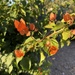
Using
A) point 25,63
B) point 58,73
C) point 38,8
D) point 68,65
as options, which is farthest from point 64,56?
point 25,63

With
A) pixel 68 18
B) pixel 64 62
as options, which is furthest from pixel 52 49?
pixel 64 62

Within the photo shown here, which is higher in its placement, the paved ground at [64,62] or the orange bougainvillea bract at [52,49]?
the orange bougainvillea bract at [52,49]

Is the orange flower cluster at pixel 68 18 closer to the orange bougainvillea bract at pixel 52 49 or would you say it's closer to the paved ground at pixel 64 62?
the orange bougainvillea bract at pixel 52 49

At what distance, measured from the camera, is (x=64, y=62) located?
567cm

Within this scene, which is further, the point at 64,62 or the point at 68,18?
the point at 64,62

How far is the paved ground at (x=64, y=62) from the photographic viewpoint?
16.5 feet

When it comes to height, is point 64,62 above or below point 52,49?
below

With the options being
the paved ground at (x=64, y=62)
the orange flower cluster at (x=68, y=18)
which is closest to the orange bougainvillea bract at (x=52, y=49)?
the orange flower cluster at (x=68, y=18)

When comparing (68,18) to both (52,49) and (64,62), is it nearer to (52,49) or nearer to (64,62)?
(52,49)

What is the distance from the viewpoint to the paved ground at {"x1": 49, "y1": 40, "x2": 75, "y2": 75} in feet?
16.5

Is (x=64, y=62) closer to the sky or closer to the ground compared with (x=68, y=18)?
closer to the ground

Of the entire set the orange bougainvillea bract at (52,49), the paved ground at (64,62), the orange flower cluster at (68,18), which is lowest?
the paved ground at (64,62)

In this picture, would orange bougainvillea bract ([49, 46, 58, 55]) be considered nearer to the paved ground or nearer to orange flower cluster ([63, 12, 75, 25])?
orange flower cluster ([63, 12, 75, 25])

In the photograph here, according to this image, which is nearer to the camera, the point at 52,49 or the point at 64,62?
Result: the point at 52,49
